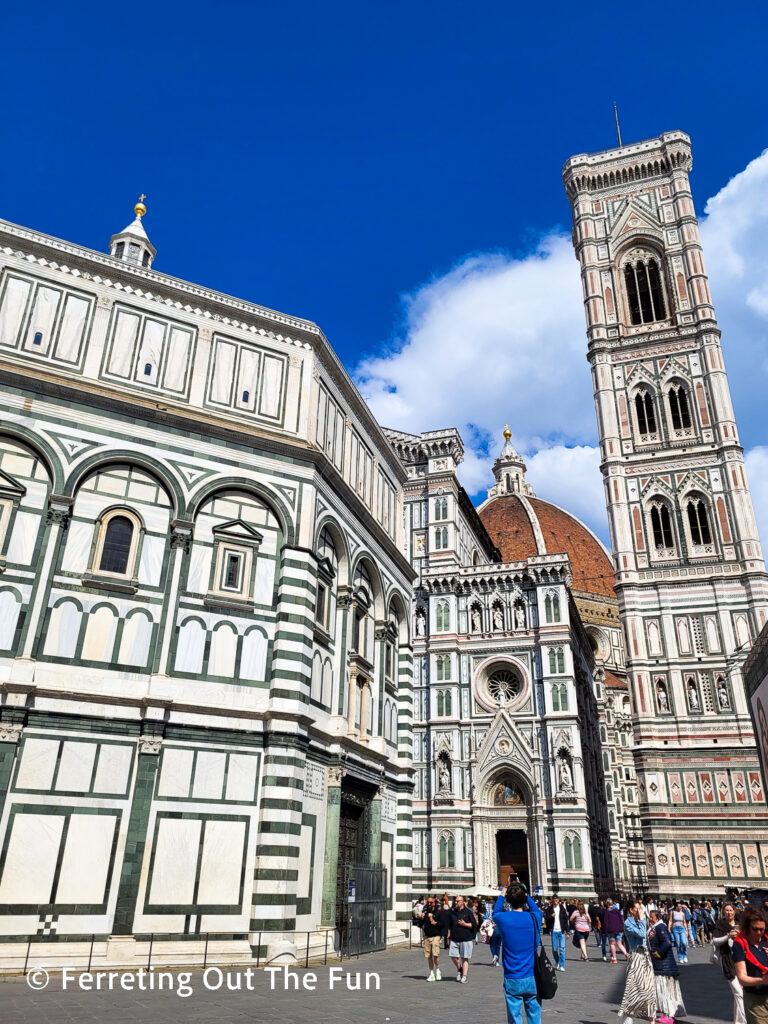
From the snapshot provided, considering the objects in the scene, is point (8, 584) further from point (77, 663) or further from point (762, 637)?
point (762, 637)

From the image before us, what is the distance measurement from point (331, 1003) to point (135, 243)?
95.2ft

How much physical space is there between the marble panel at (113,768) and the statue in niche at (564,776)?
29674mm

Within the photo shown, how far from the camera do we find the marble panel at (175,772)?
48.7 feet

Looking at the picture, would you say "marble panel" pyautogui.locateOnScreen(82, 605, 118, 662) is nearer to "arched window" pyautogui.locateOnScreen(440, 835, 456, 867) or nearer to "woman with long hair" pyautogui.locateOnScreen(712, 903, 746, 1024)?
"woman with long hair" pyautogui.locateOnScreen(712, 903, 746, 1024)

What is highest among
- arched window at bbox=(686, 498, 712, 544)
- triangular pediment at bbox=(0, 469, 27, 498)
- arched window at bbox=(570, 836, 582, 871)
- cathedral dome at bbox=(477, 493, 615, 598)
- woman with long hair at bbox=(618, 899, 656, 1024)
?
cathedral dome at bbox=(477, 493, 615, 598)

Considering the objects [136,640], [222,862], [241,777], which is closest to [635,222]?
[136,640]

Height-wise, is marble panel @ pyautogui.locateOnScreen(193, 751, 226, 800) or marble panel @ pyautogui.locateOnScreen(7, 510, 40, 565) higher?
marble panel @ pyautogui.locateOnScreen(7, 510, 40, 565)

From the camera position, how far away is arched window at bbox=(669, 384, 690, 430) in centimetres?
5166

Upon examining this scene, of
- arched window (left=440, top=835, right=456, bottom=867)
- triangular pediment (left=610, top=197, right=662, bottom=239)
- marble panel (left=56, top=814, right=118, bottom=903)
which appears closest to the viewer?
marble panel (left=56, top=814, right=118, bottom=903)

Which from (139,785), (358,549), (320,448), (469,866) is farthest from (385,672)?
(469,866)

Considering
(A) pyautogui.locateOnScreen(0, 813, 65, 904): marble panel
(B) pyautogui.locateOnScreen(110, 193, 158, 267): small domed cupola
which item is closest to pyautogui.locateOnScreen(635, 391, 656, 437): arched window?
(B) pyautogui.locateOnScreen(110, 193, 158, 267): small domed cupola

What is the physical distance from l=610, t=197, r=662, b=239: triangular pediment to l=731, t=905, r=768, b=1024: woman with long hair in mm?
58445

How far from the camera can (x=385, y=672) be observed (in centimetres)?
2298

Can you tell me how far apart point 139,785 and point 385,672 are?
31.5ft
